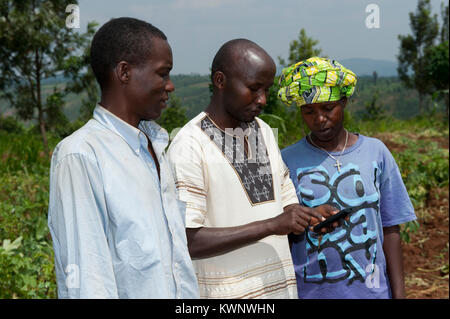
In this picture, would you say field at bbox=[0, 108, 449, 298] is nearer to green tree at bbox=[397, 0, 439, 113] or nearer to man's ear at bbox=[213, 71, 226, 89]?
man's ear at bbox=[213, 71, 226, 89]

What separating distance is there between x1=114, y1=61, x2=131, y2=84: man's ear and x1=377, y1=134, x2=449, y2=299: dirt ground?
3062 mm

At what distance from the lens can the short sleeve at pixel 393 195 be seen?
179 centimetres

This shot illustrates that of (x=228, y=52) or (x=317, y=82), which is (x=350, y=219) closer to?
(x=317, y=82)

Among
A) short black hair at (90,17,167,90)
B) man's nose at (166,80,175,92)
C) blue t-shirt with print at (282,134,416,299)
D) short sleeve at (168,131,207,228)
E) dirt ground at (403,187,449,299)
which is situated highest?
short black hair at (90,17,167,90)

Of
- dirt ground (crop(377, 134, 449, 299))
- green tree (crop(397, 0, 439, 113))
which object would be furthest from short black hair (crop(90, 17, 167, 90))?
green tree (crop(397, 0, 439, 113))

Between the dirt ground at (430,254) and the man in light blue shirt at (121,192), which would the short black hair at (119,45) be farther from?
the dirt ground at (430,254)

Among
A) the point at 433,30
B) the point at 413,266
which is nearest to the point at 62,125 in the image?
the point at 413,266

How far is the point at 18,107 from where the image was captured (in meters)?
12.5

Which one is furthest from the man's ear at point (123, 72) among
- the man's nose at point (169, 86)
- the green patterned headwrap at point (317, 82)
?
the green patterned headwrap at point (317, 82)

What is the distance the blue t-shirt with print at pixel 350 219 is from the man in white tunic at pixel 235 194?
0.34 feet

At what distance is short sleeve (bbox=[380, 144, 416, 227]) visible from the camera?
1.79m

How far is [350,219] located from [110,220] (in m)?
0.91
